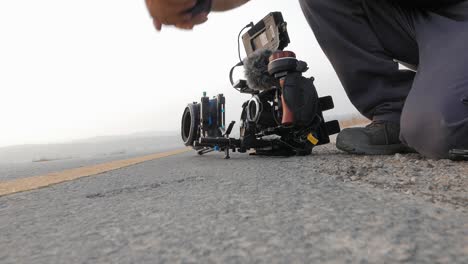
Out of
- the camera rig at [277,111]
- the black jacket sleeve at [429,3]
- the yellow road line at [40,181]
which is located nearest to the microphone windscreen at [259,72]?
the camera rig at [277,111]

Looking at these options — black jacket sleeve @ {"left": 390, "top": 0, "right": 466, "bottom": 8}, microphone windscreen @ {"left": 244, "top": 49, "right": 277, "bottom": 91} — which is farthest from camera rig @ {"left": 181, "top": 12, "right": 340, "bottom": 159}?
black jacket sleeve @ {"left": 390, "top": 0, "right": 466, "bottom": 8}

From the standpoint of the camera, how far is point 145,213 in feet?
2.02

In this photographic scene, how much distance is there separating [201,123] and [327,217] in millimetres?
1623

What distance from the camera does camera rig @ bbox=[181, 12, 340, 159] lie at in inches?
61.1

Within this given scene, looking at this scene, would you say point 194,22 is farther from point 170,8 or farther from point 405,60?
point 405,60

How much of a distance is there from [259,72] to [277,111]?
22 centimetres

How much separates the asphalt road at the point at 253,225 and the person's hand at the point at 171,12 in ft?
1.71

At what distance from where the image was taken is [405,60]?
1623 millimetres

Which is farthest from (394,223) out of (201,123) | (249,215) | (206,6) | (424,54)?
(201,123)

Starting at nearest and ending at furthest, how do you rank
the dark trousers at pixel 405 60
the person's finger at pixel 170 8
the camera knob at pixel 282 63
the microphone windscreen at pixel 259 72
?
the person's finger at pixel 170 8 → the dark trousers at pixel 405 60 → the camera knob at pixel 282 63 → the microphone windscreen at pixel 259 72

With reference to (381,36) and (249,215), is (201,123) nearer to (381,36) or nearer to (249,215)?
(381,36)

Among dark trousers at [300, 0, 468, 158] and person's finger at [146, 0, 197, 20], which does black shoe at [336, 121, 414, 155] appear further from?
person's finger at [146, 0, 197, 20]

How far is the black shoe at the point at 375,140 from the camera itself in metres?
1.46

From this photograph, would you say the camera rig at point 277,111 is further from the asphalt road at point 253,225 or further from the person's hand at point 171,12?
the asphalt road at point 253,225
